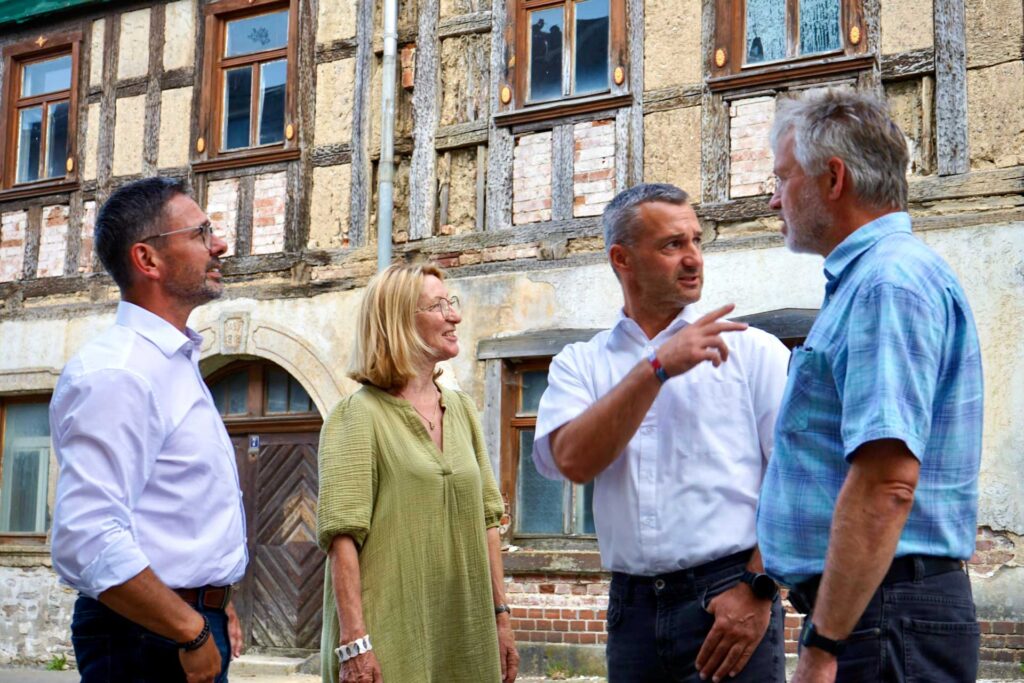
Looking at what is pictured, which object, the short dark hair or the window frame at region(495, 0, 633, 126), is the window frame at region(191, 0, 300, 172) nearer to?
the window frame at region(495, 0, 633, 126)

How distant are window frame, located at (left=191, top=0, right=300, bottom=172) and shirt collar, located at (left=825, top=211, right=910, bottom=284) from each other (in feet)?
27.5

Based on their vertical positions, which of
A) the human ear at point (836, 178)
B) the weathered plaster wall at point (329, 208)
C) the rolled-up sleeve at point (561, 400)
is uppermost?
the weathered plaster wall at point (329, 208)

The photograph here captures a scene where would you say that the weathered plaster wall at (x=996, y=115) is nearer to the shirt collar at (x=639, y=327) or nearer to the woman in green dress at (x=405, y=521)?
the woman in green dress at (x=405, y=521)

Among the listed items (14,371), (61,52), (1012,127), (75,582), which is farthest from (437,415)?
(61,52)

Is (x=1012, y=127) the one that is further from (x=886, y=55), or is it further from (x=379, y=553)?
(x=379, y=553)

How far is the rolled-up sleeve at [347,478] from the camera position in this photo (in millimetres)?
3477

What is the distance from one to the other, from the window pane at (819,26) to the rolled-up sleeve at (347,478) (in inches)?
232

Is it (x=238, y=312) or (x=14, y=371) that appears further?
(x=14, y=371)

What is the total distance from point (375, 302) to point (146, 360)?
0.95 m

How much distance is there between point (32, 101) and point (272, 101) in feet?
8.93

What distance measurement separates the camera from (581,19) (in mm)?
9531

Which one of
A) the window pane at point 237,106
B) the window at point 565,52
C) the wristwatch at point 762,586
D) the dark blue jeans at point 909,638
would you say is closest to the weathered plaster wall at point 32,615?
the window pane at point 237,106

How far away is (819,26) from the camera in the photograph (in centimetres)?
860

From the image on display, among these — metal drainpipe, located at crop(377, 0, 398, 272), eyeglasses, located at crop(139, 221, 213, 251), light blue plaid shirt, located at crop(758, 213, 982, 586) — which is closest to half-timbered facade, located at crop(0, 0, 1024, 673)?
metal drainpipe, located at crop(377, 0, 398, 272)
